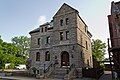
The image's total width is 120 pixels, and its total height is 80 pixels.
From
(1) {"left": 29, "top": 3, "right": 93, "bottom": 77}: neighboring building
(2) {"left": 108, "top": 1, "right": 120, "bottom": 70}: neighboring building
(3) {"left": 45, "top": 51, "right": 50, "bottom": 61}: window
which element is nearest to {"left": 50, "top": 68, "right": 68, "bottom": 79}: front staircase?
(1) {"left": 29, "top": 3, "right": 93, "bottom": 77}: neighboring building

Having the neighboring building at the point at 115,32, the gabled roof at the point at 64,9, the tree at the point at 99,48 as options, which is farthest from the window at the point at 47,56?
the tree at the point at 99,48

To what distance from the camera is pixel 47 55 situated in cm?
2569

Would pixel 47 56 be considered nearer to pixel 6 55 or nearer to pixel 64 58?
pixel 64 58

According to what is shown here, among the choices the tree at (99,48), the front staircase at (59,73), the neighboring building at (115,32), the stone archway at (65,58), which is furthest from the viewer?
the tree at (99,48)

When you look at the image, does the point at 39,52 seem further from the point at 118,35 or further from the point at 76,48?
the point at 118,35

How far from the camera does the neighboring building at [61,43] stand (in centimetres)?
2180

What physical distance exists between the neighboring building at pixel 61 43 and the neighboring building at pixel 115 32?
5142mm

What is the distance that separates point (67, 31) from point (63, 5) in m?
4.97

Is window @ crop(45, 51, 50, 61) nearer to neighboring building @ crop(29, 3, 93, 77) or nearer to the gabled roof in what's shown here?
neighboring building @ crop(29, 3, 93, 77)

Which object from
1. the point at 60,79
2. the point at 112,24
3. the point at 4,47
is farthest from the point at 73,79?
the point at 4,47

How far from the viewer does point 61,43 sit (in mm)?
23062

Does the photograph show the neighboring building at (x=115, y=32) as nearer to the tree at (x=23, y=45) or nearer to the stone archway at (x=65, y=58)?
the stone archway at (x=65, y=58)

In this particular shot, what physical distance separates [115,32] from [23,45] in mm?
49487

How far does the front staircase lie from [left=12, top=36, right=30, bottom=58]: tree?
40.4 meters
